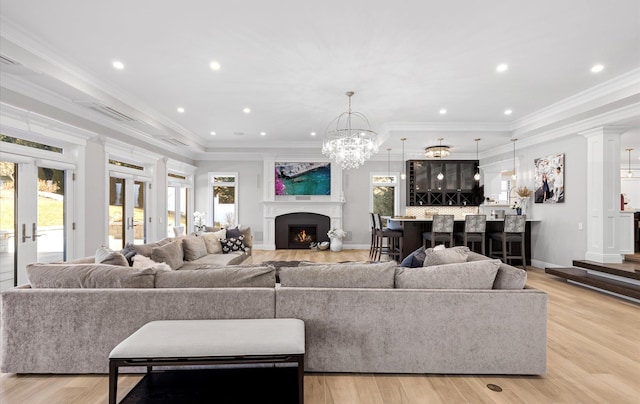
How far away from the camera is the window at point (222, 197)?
927cm

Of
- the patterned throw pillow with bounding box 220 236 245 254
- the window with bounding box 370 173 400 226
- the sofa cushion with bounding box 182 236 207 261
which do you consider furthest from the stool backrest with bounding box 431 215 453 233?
the sofa cushion with bounding box 182 236 207 261

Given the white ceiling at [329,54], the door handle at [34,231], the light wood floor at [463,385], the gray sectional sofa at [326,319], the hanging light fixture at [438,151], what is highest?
the white ceiling at [329,54]

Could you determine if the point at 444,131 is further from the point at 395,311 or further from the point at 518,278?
the point at 395,311

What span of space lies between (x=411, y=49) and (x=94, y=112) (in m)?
4.74

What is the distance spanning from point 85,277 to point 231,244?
3.30 m

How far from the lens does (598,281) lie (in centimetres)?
457

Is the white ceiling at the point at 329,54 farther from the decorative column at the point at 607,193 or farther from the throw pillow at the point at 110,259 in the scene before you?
the throw pillow at the point at 110,259

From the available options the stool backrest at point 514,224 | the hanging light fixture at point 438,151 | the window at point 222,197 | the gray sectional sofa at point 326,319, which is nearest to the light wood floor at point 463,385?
the gray sectional sofa at point 326,319

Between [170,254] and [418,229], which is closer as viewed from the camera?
[170,254]

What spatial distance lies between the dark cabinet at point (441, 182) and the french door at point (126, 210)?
6.80 meters

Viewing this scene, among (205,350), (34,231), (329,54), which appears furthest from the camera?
(34,231)

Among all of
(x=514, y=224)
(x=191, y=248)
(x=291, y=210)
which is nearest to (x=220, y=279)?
(x=191, y=248)

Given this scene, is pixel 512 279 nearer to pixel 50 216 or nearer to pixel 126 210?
pixel 50 216

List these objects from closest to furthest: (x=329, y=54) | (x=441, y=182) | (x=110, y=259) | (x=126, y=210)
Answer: (x=110, y=259)
(x=329, y=54)
(x=126, y=210)
(x=441, y=182)
